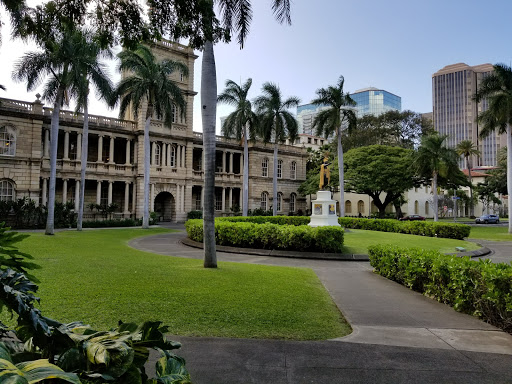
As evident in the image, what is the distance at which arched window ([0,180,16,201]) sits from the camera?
2897cm

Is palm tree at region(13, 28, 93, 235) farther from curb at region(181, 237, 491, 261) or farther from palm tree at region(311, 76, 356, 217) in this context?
palm tree at region(311, 76, 356, 217)

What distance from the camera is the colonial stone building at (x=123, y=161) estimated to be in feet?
96.9

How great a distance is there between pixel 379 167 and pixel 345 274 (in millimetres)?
30412

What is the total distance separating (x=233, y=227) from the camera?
16.8 metres

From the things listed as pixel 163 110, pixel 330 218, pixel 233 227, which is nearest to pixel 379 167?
pixel 330 218

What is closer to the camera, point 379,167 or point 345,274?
point 345,274

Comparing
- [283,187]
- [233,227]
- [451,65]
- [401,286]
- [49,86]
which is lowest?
[401,286]

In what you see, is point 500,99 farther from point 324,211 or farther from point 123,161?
point 123,161

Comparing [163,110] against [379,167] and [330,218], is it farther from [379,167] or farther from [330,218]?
[379,167]

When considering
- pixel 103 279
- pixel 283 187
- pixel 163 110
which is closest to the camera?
pixel 103 279

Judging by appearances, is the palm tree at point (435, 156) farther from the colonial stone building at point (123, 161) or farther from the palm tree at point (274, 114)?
the colonial stone building at point (123, 161)

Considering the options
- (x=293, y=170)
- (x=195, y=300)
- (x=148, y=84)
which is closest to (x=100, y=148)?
(x=148, y=84)

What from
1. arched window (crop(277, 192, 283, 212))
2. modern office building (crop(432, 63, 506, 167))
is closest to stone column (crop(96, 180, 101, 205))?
arched window (crop(277, 192, 283, 212))

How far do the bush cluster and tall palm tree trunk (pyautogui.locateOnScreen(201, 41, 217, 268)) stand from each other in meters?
18.4
